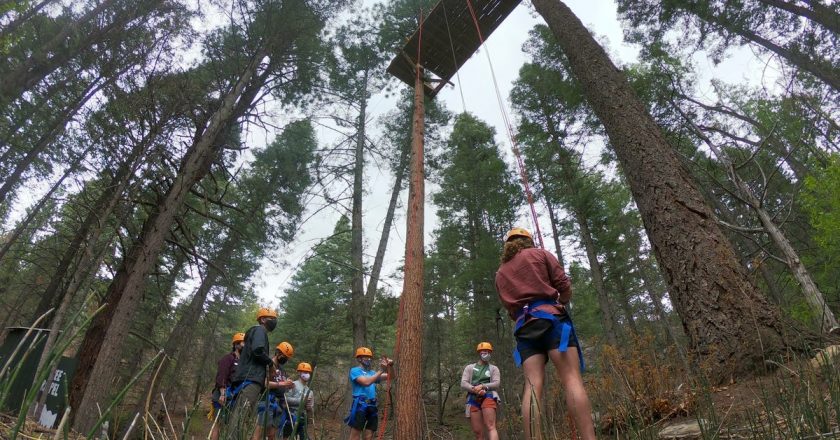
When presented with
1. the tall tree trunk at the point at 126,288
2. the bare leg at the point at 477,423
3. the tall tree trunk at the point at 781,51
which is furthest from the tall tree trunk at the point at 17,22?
the tall tree trunk at the point at 781,51

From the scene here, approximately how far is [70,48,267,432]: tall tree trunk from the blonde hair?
5.91 meters

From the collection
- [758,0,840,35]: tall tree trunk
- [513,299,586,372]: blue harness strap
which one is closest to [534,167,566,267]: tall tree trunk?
[758,0,840,35]: tall tree trunk

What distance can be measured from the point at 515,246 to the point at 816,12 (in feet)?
30.3

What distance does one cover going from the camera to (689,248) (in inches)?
139

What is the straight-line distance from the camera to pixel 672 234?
3.70m

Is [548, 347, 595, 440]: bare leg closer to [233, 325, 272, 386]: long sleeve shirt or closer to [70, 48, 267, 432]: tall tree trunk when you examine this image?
[233, 325, 272, 386]: long sleeve shirt

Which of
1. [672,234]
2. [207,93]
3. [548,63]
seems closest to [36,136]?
[207,93]

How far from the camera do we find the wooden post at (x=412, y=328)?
396 centimetres

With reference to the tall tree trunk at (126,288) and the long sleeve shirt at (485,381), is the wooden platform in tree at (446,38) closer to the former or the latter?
the tall tree trunk at (126,288)

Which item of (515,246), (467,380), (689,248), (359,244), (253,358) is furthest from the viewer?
(359,244)

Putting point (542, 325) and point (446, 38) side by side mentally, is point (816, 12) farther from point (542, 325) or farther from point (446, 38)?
point (542, 325)

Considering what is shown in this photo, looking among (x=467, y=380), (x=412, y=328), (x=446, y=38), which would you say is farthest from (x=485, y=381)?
(x=446, y=38)

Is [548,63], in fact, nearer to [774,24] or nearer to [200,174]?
[774,24]

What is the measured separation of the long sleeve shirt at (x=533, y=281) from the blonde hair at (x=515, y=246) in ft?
0.26
